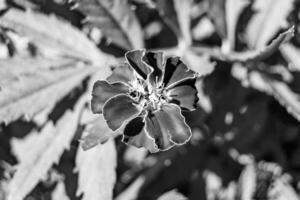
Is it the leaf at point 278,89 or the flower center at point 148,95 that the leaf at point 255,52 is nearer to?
the leaf at point 278,89

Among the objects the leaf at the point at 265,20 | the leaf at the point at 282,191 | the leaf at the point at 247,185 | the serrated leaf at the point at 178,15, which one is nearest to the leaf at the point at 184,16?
the serrated leaf at the point at 178,15

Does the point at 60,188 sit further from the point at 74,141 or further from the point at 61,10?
the point at 61,10

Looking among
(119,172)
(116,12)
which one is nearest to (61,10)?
(116,12)

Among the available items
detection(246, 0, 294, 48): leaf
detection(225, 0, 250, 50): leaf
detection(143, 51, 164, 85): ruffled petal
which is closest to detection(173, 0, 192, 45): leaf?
detection(225, 0, 250, 50): leaf

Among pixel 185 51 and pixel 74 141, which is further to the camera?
pixel 74 141

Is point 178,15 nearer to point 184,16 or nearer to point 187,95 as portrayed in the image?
point 184,16

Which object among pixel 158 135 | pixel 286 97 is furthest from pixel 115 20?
pixel 286 97

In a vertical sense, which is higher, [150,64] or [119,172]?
[150,64]
